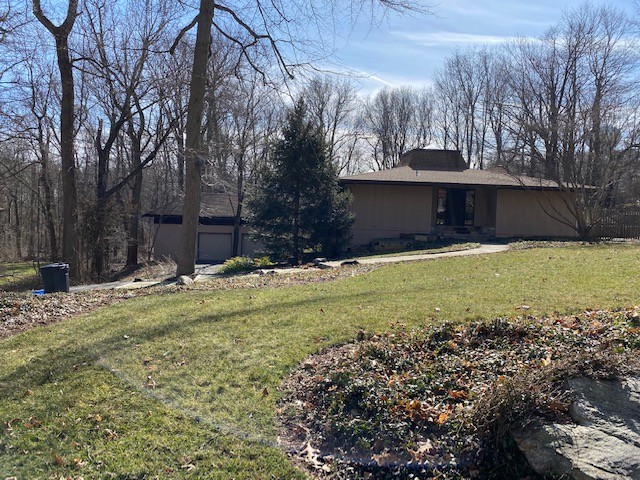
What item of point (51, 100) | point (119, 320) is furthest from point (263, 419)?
point (51, 100)

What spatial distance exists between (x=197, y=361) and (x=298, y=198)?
46.8 ft

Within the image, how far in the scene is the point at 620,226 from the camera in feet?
74.5

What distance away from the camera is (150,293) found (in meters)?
10.9

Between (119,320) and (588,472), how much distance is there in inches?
256

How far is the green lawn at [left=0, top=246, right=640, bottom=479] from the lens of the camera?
4.05 m

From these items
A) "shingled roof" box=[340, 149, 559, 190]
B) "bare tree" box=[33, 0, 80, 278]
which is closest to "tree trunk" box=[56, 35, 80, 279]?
"bare tree" box=[33, 0, 80, 278]

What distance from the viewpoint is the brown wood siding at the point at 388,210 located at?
2330cm

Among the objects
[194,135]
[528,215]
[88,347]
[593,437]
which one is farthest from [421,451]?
[528,215]

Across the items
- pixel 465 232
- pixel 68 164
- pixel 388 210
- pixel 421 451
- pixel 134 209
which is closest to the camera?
pixel 421 451

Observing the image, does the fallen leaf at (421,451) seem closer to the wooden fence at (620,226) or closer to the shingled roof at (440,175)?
the shingled roof at (440,175)

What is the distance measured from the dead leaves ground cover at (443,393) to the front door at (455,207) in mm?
18800

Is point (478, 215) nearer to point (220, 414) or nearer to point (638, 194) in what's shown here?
point (638, 194)

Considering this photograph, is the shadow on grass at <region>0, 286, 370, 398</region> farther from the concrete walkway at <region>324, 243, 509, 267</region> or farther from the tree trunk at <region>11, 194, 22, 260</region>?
the tree trunk at <region>11, 194, 22, 260</region>

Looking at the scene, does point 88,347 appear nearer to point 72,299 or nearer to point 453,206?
point 72,299
